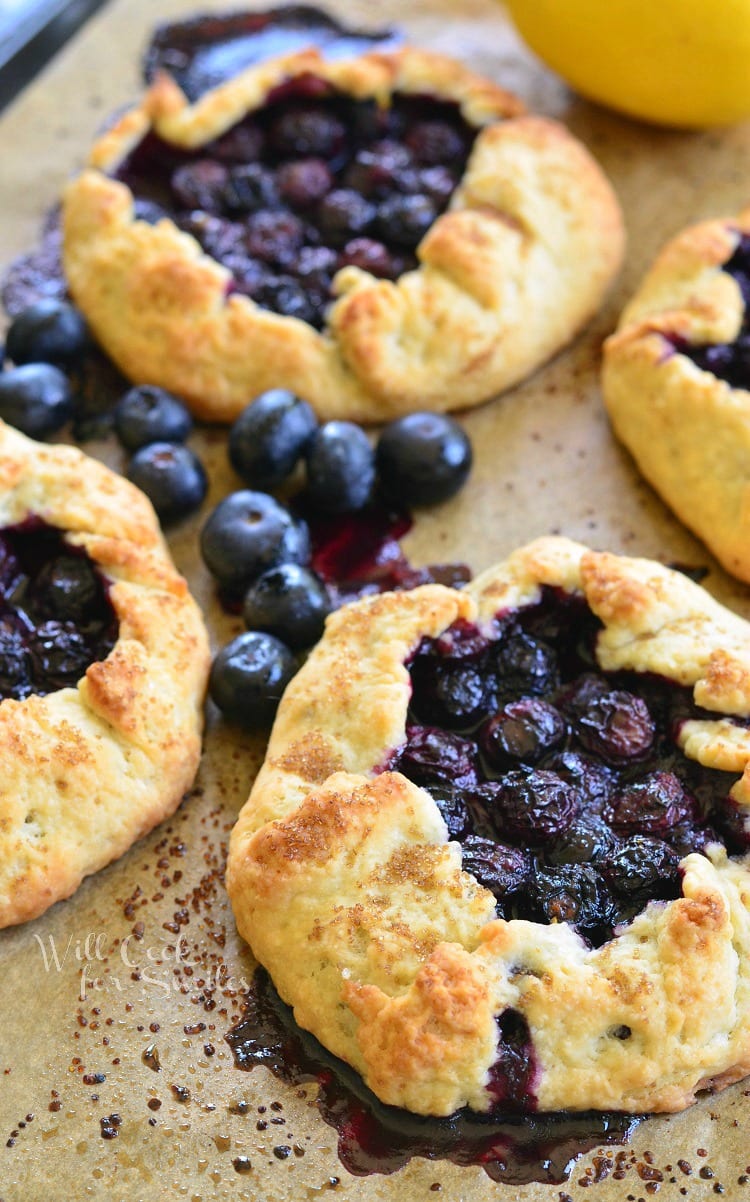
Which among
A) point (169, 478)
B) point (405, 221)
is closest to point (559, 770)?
point (169, 478)

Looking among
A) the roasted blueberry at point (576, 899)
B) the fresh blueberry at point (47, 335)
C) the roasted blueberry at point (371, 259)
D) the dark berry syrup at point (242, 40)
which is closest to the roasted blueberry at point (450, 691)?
the roasted blueberry at point (576, 899)

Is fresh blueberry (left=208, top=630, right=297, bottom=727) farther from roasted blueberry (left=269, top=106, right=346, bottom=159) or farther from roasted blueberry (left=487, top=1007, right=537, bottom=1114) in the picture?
roasted blueberry (left=269, top=106, right=346, bottom=159)

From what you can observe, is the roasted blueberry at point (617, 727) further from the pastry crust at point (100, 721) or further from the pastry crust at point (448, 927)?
the pastry crust at point (100, 721)

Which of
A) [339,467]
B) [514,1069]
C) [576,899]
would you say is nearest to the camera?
[514,1069]

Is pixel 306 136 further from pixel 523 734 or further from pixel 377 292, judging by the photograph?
pixel 523 734

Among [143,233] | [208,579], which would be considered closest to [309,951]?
[208,579]

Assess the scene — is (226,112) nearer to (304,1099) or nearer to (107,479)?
(107,479)

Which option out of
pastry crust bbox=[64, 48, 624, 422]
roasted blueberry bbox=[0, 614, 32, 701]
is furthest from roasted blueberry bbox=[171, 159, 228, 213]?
roasted blueberry bbox=[0, 614, 32, 701]
